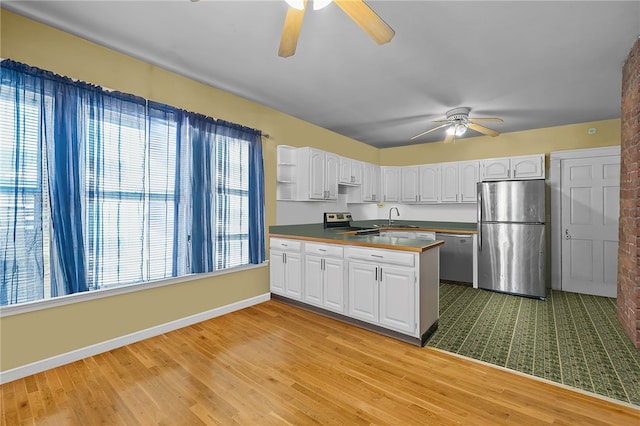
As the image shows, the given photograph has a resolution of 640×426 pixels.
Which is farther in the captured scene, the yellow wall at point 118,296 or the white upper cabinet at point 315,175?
the white upper cabinet at point 315,175

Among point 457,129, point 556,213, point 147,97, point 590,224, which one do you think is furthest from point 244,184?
point 590,224

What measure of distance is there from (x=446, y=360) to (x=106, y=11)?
3.75 m

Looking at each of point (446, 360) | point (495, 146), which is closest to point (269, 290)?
point (446, 360)

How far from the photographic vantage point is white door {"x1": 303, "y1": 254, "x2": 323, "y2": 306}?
349 centimetres

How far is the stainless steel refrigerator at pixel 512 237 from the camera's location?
4148 millimetres

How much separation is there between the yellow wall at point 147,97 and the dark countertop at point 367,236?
0.38 m

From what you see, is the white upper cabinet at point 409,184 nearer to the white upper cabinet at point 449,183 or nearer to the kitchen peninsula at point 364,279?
the white upper cabinet at point 449,183

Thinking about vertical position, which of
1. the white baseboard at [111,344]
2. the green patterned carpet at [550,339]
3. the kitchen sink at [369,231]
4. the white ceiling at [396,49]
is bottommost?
the green patterned carpet at [550,339]

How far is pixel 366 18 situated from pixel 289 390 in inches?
94.4

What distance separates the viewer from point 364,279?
10.1ft

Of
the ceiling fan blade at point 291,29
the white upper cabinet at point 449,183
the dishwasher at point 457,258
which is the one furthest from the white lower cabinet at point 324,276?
the white upper cabinet at point 449,183

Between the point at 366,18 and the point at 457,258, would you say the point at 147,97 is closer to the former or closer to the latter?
the point at 366,18

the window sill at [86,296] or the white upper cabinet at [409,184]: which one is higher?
the white upper cabinet at [409,184]

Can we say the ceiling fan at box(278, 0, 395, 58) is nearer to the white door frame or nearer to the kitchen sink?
the kitchen sink
